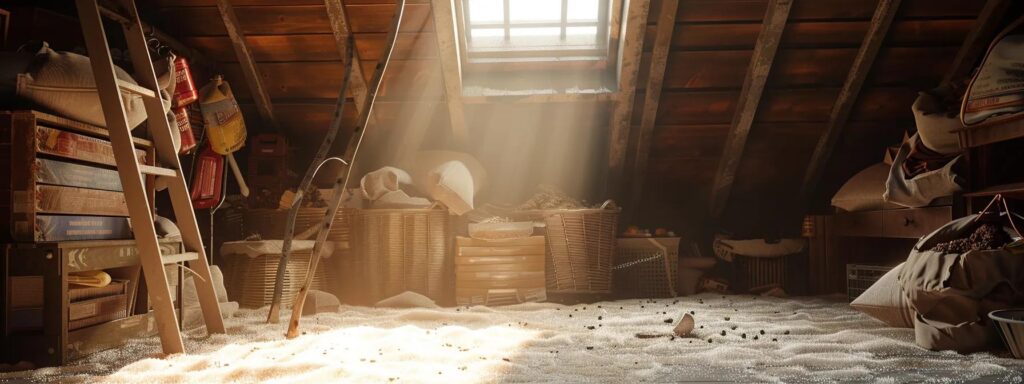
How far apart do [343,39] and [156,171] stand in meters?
1.83

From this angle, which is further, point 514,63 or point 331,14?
point 514,63

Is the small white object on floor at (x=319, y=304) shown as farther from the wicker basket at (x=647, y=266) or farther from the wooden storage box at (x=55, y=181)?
the wicker basket at (x=647, y=266)

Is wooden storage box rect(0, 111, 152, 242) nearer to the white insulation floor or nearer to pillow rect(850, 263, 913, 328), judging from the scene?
the white insulation floor

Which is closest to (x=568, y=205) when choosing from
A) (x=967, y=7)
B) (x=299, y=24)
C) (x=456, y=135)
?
(x=456, y=135)

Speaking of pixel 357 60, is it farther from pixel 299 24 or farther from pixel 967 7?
pixel 967 7

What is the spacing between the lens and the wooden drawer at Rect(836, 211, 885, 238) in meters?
4.40

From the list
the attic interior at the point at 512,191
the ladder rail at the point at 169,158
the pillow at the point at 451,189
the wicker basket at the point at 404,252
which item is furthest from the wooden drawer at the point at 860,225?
the ladder rail at the point at 169,158

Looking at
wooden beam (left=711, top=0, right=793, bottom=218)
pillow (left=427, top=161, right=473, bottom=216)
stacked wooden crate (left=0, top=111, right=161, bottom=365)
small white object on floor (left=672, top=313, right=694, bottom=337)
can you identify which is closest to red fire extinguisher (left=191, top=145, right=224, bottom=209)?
pillow (left=427, top=161, right=473, bottom=216)

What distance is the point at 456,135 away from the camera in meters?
5.23

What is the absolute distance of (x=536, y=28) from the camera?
481 cm

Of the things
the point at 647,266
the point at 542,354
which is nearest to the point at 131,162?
the point at 542,354

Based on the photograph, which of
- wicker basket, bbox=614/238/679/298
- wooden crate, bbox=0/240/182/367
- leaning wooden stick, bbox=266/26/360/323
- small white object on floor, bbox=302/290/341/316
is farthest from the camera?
wicker basket, bbox=614/238/679/298

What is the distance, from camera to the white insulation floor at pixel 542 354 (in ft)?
7.52

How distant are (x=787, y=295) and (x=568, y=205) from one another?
61.3 inches
